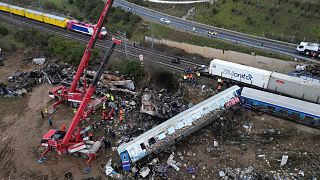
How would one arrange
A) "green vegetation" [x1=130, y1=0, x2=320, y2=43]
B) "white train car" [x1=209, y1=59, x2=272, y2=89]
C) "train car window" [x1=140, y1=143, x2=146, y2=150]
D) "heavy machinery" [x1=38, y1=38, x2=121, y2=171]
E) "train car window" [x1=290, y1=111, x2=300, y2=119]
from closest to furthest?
"train car window" [x1=140, y1=143, x2=146, y2=150], "heavy machinery" [x1=38, y1=38, x2=121, y2=171], "train car window" [x1=290, y1=111, x2=300, y2=119], "white train car" [x1=209, y1=59, x2=272, y2=89], "green vegetation" [x1=130, y1=0, x2=320, y2=43]

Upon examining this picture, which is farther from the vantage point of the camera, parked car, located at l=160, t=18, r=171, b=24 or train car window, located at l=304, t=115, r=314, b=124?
parked car, located at l=160, t=18, r=171, b=24

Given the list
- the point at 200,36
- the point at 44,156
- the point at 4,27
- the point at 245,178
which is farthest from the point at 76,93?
the point at 4,27

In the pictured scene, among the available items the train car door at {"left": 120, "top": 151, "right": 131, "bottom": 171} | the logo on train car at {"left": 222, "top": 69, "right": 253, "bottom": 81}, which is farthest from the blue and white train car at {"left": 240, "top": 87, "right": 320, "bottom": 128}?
the train car door at {"left": 120, "top": 151, "right": 131, "bottom": 171}

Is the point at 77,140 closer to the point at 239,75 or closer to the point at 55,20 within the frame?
the point at 239,75

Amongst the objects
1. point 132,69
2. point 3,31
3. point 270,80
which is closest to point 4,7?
point 3,31

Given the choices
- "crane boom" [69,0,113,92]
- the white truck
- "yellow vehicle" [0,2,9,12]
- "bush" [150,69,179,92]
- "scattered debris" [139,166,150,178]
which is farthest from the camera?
"yellow vehicle" [0,2,9,12]

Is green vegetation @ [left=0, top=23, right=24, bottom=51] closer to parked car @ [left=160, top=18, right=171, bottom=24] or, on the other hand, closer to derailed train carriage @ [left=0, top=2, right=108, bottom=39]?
derailed train carriage @ [left=0, top=2, right=108, bottom=39]

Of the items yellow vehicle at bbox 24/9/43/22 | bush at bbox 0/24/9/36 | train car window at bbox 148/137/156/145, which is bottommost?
train car window at bbox 148/137/156/145
